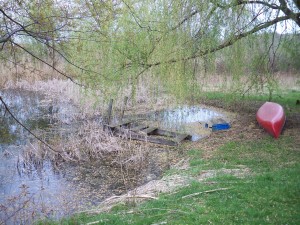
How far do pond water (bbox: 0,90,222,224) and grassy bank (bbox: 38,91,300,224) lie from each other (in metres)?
1.31

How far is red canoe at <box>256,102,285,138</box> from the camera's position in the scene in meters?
10.4

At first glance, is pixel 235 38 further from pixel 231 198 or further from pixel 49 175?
pixel 49 175

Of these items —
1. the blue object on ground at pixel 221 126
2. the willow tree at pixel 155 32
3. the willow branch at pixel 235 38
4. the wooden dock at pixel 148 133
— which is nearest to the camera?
the willow tree at pixel 155 32

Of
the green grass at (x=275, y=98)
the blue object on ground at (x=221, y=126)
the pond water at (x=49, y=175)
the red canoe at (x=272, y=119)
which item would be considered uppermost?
the green grass at (x=275, y=98)

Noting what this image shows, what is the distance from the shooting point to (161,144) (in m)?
11.2

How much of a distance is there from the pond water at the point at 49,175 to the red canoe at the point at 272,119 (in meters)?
2.43

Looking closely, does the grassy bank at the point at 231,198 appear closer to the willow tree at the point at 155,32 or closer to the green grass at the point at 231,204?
the green grass at the point at 231,204

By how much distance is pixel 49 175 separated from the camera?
339 inches

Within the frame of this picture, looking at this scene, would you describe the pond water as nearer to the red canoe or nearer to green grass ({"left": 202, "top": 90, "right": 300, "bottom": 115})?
green grass ({"left": 202, "top": 90, "right": 300, "bottom": 115})

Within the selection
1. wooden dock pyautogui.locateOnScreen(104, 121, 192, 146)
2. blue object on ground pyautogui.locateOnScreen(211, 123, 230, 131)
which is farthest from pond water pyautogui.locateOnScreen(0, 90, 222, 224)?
wooden dock pyautogui.locateOnScreen(104, 121, 192, 146)

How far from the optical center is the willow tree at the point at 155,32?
6.70 meters

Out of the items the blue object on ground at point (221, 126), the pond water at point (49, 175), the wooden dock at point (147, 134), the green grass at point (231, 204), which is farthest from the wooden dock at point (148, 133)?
the green grass at point (231, 204)

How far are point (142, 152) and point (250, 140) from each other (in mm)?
3402

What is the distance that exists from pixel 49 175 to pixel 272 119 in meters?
7.03
